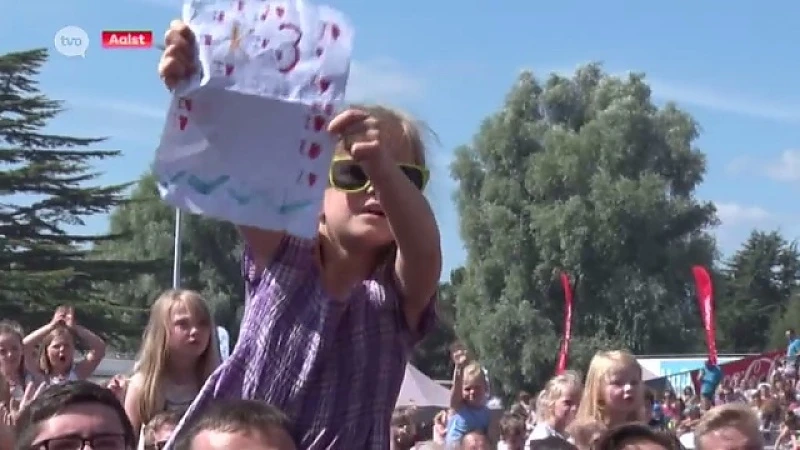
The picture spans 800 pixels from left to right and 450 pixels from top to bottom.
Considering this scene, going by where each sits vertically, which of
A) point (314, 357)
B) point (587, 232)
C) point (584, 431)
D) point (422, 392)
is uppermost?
point (587, 232)

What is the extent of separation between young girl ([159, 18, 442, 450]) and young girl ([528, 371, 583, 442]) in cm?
454

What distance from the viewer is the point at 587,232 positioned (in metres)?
38.6

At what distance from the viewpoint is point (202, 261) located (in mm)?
44781

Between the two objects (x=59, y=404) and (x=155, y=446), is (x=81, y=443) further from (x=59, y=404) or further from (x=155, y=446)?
(x=155, y=446)

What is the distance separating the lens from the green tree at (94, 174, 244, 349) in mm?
43438

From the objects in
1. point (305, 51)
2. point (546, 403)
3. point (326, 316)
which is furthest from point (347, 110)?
point (546, 403)

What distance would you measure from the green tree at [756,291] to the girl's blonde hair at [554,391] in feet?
213

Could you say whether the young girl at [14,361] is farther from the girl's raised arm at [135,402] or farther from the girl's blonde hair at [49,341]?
the girl's raised arm at [135,402]

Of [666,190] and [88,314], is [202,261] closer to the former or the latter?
[88,314]

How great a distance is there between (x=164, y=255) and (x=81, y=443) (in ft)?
142

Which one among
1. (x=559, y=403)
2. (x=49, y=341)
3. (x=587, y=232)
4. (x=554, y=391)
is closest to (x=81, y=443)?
(x=49, y=341)

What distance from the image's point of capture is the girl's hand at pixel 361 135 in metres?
2.35

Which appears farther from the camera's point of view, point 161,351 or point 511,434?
point 511,434

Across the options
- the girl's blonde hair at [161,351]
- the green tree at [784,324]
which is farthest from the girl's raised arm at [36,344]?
the green tree at [784,324]
